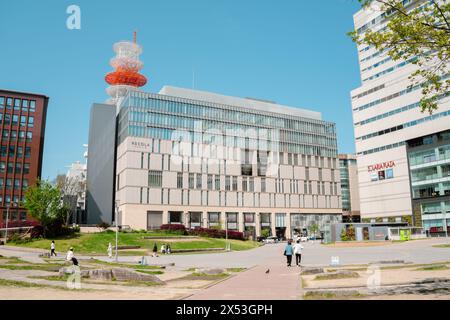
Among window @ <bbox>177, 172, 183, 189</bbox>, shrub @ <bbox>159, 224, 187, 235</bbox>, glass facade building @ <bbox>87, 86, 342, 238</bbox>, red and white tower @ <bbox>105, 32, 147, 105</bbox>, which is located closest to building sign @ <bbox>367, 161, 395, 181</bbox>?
glass facade building @ <bbox>87, 86, 342, 238</bbox>

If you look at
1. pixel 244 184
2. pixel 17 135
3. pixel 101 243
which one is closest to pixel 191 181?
pixel 244 184

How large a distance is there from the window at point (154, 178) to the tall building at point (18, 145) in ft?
90.2

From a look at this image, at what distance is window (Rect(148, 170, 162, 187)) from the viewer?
307ft

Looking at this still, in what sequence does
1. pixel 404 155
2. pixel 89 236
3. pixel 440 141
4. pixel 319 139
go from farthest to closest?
pixel 319 139
pixel 404 155
pixel 440 141
pixel 89 236

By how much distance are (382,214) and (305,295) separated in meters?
82.6

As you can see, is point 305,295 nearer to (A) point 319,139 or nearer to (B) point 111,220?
(B) point 111,220

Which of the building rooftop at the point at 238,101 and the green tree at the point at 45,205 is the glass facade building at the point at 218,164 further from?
the green tree at the point at 45,205

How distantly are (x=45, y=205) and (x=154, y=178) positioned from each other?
38770mm

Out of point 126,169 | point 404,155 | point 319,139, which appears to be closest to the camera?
point 404,155

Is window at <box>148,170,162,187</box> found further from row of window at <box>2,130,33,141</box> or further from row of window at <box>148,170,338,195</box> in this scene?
row of window at <box>2,130,33,141</box>

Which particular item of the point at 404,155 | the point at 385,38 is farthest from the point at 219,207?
the point at 385,38

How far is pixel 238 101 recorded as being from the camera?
4456 inches

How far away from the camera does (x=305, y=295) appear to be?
1365cm

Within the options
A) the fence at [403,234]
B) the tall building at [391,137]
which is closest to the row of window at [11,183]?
the fence at [403,234]
